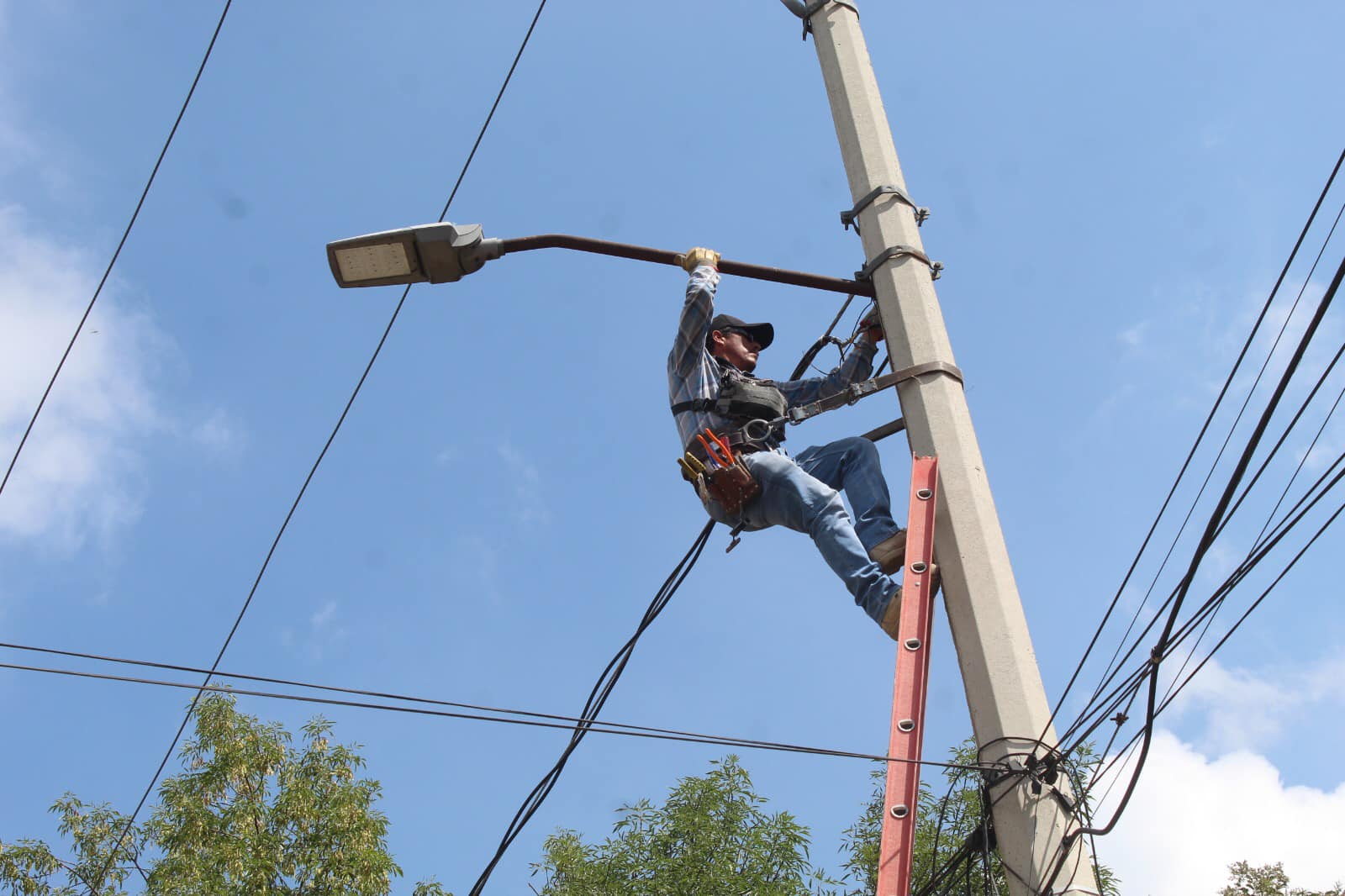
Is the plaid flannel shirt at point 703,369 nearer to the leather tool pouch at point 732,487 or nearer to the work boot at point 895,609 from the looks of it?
the leather tool pouch at point 732,487

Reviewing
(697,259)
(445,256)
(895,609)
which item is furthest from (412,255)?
(895,609)

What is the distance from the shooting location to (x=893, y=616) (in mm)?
4242

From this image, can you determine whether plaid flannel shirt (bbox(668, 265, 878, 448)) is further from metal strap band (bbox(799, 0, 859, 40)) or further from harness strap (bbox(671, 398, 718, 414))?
metal strap band (bbox(799, 0, 859, 40))

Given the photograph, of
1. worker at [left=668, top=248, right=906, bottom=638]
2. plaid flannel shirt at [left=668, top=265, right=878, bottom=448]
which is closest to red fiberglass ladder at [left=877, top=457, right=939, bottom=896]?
worker at [left=668, top=248, right=906, bottom=638]

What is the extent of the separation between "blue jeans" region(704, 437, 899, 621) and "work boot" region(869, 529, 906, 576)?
0.04m

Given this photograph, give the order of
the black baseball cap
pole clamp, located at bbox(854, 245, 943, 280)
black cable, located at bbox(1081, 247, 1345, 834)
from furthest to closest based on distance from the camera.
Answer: the black baseball cap
pole clamp, located at bbox(854, 245, 943, 280)
black cable, located at bbox(1081, 247, 1345, 834)

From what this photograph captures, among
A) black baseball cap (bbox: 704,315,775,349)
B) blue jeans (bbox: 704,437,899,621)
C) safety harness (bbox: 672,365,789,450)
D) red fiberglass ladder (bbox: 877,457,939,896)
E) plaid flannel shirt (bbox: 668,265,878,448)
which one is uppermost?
black baseball cap (bbox: 704,315,775,349)

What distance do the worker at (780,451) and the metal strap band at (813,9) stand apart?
3.12ft

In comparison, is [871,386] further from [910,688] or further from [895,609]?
[910,688]

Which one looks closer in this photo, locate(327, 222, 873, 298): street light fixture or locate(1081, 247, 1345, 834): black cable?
locate(1081, 247, 1345, 834): black cable

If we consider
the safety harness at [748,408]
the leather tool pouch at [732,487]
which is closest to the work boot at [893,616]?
the leather tool pouch at [732,487]

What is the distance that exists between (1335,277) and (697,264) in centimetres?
244

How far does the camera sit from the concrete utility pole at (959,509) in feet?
12.1

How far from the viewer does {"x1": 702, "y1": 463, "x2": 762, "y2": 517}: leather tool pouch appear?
5016mm
